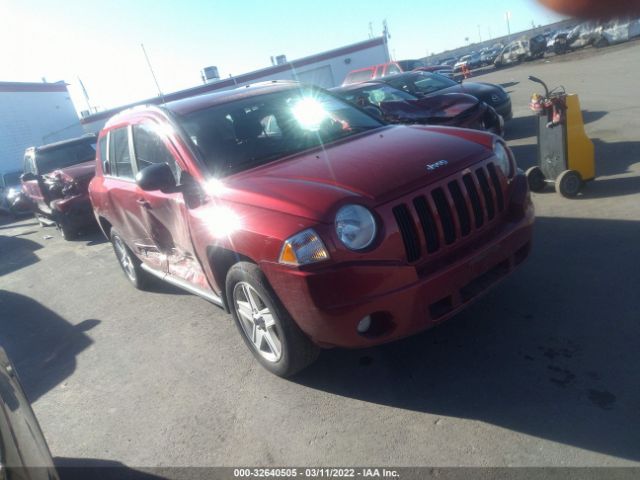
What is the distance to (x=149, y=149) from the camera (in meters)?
4.05

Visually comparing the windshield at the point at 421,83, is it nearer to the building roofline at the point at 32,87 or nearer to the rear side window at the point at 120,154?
the rear side window at the point at 120,154

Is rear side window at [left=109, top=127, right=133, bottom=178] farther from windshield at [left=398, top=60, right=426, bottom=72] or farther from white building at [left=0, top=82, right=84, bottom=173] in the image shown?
white building at [left=0, top=82, right=84, bottom=173]

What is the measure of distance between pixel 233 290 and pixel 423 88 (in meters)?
8.71

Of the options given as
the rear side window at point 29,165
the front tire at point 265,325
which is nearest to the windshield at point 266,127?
the front tire at point 265,325

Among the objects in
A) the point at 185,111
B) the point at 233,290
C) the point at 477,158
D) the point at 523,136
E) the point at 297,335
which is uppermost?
the point at 185,111

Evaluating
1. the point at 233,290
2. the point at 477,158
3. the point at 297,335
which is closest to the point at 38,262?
the point at 233,290

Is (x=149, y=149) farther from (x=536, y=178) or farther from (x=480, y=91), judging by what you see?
(x=480, y=91)

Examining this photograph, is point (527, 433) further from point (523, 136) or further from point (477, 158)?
point (523, 136)

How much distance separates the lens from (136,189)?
4.33 meters

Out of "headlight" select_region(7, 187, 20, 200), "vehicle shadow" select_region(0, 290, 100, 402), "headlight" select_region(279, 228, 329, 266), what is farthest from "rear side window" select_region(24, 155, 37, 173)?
"headlight" select_region(279, 228, 329, 266)

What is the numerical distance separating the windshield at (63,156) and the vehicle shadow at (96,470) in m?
8.74

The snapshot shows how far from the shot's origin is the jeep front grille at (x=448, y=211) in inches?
105

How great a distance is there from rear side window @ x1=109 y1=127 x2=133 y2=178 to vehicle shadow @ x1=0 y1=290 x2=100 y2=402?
1.67 meters

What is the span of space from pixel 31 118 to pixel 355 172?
33500 mm
